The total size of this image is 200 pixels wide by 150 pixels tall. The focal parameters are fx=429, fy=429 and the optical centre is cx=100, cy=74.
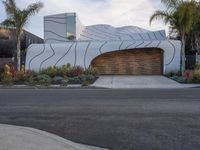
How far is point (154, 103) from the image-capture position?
1549cm

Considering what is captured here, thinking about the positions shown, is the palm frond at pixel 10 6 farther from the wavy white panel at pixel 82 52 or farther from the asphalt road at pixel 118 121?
the asphalt road at pixel 118 121

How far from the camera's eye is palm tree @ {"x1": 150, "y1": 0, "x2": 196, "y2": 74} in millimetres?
33312

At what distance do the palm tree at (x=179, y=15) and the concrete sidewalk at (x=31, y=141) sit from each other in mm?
26018

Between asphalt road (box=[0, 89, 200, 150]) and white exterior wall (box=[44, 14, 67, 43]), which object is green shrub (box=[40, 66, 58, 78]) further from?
white exterior wall (box=[44, 14, 67, 43])

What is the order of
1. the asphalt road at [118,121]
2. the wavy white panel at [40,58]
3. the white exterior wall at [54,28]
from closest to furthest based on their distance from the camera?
1. the asphalt road at [118,121]
2. the wavy white panel at [40,58]
3. the white exterior wall at [54,28]

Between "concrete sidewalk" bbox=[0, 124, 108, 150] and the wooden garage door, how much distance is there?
32531mm

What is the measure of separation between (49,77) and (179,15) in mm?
11185

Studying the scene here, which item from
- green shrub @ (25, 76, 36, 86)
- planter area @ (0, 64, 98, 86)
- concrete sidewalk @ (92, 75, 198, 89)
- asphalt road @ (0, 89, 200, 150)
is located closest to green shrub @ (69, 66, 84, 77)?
planter area @ (0, 64, 98, 86)

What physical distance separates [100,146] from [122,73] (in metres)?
33.5

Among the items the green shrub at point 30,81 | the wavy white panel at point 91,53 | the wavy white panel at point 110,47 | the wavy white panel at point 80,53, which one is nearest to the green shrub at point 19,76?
the green shrub at point 30,81

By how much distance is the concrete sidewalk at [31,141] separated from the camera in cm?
759

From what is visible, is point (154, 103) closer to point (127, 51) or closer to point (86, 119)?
point (86, 119)

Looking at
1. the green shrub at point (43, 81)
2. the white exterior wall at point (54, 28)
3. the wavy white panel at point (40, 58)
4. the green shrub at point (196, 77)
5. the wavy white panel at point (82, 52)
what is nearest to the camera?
the green shrub at point (43, 81)

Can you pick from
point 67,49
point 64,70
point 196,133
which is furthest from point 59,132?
point 67,49
